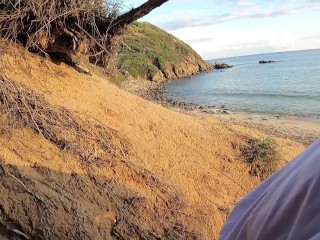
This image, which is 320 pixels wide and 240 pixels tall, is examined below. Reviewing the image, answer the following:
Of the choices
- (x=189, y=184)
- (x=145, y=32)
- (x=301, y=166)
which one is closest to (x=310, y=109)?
(x=189, y=184)

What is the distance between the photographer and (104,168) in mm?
6074

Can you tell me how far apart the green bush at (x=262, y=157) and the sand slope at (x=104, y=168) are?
0.19m

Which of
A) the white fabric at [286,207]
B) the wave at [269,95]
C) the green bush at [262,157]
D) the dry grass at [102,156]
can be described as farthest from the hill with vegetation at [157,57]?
the white fabric at [286,207]

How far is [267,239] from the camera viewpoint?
1425 mm

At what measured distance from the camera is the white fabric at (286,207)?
126 centimetres

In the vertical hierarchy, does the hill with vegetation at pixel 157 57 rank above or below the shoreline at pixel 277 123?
above

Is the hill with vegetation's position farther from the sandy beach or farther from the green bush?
the green bush

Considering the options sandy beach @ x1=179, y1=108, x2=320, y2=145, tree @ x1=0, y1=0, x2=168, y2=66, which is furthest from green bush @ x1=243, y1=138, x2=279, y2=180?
sandy beach @ x1=179, y1=108, x2=320, y2=145

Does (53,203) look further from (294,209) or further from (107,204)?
(294,209)

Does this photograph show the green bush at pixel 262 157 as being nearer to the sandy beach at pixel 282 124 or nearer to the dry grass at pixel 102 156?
the dry grass at pixel 102 156

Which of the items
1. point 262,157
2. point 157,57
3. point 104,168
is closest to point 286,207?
point 104,168

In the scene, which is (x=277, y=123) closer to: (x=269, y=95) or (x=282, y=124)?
(x=282, y=124)

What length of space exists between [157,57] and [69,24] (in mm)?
48228

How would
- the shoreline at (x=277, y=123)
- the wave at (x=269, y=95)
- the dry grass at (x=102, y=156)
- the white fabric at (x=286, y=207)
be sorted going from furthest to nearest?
the wave at (x=269, y=95) < the shoreline at (x=277, y=123) < the dry grass at (x=102, y=156) < the white fabric at (x=286, y=207)
